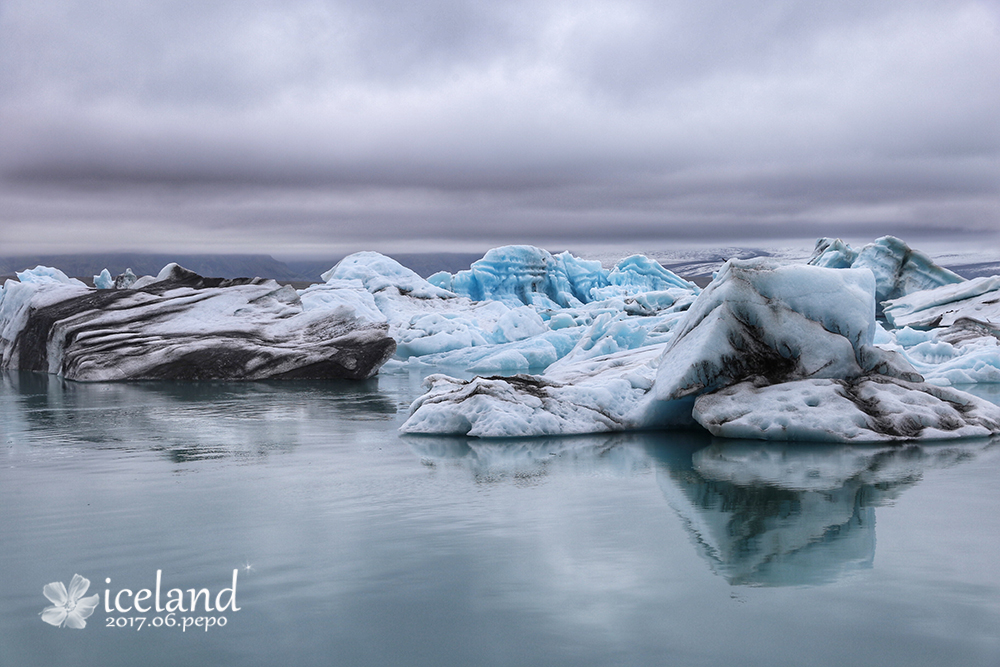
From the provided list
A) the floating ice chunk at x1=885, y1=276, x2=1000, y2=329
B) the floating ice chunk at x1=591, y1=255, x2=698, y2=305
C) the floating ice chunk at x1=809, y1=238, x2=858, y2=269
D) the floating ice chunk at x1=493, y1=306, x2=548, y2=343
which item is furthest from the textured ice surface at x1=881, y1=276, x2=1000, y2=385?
the floating ice chunk at x1=591, y1=255, x2=698, y2=305

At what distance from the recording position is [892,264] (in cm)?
2536

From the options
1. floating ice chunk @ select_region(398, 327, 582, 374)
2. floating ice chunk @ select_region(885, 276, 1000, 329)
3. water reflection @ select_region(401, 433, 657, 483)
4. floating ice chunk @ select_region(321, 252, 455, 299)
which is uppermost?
floating ice chunk @ select_region(321, 252, 455, 299)

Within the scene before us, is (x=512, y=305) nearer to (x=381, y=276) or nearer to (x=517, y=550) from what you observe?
(x=381, y=276)

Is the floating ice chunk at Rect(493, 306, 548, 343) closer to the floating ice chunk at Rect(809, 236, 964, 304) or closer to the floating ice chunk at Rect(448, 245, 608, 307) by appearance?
the floating ice chunk at Rect(809, 236, 964, 304)

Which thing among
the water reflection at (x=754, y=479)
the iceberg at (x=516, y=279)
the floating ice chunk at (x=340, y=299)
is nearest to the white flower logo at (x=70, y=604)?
the water reflection at (x=754, y=479)

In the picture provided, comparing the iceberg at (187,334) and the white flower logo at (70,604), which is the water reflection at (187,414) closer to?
the iceberg at (187,334)

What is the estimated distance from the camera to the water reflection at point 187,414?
25.2 ft

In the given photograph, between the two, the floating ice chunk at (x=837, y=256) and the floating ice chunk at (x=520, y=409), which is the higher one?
the floating ice chunk at (x=837, y=256)

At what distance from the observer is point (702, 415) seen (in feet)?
24.9

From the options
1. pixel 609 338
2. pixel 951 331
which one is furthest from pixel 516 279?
pixel 609 338

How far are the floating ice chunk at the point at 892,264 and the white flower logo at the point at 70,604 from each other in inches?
971

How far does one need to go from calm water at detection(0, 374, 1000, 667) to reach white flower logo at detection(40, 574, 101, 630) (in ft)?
0.16

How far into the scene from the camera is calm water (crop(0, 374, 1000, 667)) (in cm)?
295

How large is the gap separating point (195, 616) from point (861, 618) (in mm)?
2580
